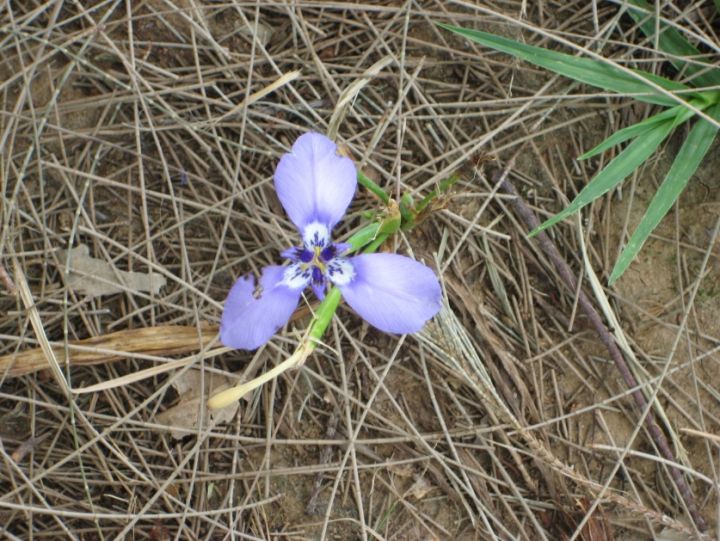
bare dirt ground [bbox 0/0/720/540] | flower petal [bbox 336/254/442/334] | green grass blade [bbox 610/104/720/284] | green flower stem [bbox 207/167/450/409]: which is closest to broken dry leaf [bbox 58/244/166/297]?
bare dirt ground [bbox 0/0/720/540]

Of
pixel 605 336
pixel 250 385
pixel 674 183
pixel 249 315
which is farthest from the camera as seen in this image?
pixel 605 336

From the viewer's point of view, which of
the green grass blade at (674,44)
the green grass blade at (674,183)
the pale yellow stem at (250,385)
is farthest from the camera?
the green grass blade at (674,44)

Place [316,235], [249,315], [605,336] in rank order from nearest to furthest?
[249,315] < [316,235] < [605,336]

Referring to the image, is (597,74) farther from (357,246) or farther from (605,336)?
(357,246)

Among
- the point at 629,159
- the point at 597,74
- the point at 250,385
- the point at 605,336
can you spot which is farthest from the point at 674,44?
the point at 250,385

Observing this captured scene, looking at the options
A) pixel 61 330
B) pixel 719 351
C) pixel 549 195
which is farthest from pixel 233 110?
pixel 719 351

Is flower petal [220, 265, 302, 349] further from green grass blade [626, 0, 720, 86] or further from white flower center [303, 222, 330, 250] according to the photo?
green grass blade [626, 0, 720, 86]

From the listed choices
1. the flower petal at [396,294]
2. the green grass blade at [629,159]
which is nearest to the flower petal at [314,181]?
the flower petal at [396,294]

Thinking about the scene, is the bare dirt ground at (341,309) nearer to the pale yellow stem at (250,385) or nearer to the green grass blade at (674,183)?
the green grass blade at (674,183)
